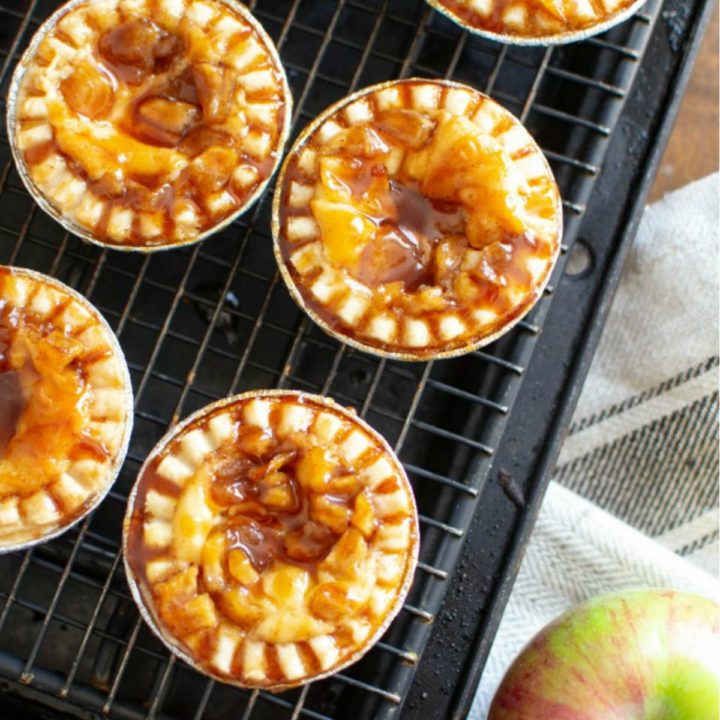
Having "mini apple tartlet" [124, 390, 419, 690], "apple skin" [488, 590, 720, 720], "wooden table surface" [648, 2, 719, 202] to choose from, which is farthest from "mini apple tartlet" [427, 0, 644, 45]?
"apple skin" [488, 590, 720, 720]

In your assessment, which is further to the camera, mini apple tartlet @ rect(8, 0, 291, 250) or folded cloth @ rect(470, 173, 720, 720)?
folded cloth @ rect(470, 173, 720, 720)

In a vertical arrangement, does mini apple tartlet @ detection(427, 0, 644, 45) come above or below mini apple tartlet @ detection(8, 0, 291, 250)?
above

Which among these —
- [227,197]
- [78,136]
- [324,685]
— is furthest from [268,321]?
[324,685]

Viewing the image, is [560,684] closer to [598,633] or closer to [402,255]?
[598,633]

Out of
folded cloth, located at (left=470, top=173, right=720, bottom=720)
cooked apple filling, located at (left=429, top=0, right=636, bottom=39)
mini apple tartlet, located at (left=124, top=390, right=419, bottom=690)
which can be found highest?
cooked apple filling, located at (left=429, top=0, right=636, bottom=39)

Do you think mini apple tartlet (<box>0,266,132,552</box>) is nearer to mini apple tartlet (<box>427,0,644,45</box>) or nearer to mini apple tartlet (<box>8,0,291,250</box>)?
mini apple tartlet (<box>8,0,291,250</box>)

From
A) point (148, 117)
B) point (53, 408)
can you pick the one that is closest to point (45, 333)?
point (53, 408)

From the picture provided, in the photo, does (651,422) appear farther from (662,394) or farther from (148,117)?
(148,117)
